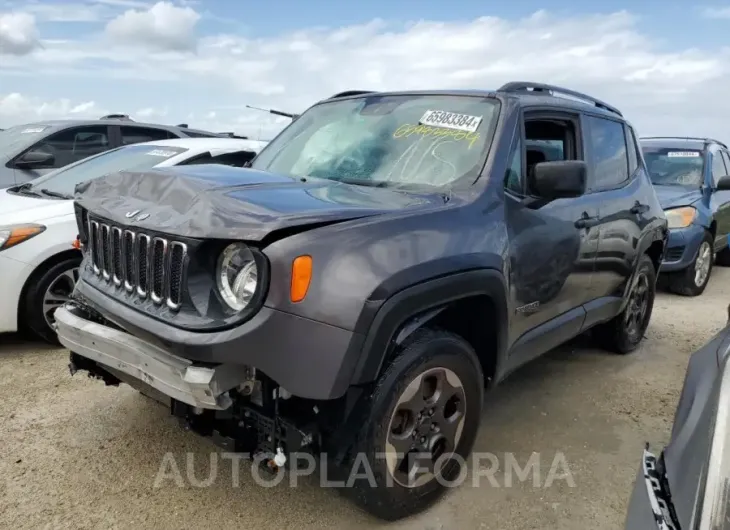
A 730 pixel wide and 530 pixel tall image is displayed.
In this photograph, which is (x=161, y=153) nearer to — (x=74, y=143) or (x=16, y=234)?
(x=16, y=234)

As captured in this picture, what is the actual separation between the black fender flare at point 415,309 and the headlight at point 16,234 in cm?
320

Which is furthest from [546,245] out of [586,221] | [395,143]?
[395,143]

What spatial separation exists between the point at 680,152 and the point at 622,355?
14.8 ft

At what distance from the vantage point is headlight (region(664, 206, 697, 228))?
24.1 feet

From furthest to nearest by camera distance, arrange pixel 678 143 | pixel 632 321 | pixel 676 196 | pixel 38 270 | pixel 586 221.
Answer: pixel 678 143
pixel 676 196
pixel 632 321
pixel 38 270
pixel 586 221

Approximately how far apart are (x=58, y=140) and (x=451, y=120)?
5.49 meters

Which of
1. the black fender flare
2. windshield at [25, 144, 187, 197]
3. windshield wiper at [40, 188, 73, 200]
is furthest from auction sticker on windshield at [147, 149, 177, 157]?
the black fender flare

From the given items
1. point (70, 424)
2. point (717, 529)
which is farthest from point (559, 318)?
point (70, 424)

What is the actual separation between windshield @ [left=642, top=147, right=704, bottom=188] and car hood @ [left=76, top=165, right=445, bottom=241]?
6478 millimetres

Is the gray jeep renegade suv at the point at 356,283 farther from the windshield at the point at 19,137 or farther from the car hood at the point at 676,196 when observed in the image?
the windshield at the point at 19,137

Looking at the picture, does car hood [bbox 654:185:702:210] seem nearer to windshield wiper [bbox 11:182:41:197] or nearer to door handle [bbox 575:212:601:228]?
door handle [bbox 575:212:601:228]

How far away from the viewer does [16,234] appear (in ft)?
14.4

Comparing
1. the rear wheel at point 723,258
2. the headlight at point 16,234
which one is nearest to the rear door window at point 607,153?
the headlight at point 16,234

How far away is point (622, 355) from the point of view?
515 cm
